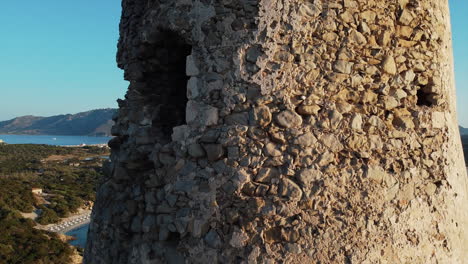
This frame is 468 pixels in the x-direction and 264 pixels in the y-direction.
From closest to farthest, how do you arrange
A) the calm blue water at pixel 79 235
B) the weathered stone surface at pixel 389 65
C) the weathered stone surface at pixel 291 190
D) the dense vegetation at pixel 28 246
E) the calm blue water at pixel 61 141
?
1. the weathered stone surface at pixel 291 190
2. the weathered stone surface at pixel 389 65
3. the dense vegetation at pixel 28 246
4. the calm blue water at pixel 79 235
5. the calm blue water at pixel 61 141

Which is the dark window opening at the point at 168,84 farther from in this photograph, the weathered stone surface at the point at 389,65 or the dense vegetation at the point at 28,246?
the dense vegetation at the point at 28,246

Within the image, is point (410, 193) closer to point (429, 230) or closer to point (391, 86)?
point (429, 230)

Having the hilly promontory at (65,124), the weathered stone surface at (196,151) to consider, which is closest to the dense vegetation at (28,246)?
the weathered stone surface at (196,151)

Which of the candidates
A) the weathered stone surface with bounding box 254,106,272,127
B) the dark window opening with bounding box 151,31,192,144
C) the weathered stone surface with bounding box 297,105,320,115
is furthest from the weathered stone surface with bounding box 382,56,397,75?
the dark window opening with bounding box 151,31,192,144

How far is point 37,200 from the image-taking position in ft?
86.5

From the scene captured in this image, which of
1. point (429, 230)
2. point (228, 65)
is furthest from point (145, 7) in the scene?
point (429, 230)

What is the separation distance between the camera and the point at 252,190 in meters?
2.83

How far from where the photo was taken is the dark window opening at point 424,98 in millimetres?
3275

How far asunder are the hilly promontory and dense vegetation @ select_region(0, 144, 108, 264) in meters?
75.0

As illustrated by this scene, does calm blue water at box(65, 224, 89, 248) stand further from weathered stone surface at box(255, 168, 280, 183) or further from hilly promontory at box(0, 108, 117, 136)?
hilly promontory at box(0, 108, 117, 136)

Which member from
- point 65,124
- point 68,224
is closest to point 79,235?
point 68,224

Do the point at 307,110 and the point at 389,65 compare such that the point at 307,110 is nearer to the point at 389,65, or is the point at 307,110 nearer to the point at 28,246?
the point at 389,65

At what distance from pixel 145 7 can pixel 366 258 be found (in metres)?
2.82

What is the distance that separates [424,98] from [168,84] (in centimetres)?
226
